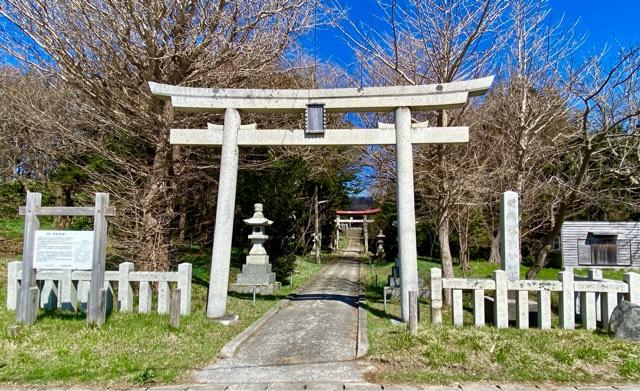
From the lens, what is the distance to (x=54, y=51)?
1052 cm

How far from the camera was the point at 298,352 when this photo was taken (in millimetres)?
6512

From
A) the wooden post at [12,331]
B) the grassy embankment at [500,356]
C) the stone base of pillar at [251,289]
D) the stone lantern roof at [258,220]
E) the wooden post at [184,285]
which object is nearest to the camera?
the grassy embankment at [500,356]

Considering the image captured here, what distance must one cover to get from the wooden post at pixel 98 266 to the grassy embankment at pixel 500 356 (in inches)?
181

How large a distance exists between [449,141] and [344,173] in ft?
59.5

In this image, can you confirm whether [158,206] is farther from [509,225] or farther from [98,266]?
[509,225]

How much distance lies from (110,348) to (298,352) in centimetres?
268

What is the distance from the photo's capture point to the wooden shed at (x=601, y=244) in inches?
970

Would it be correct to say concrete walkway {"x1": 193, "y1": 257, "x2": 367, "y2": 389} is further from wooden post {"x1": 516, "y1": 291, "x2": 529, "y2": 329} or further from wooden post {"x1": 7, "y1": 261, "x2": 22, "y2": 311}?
wooden post {"x1": 7, "y1": 261, "x2": 22, "y2": 311}

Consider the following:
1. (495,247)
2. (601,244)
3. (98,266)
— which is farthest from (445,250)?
(601,244)

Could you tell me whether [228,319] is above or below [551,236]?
below

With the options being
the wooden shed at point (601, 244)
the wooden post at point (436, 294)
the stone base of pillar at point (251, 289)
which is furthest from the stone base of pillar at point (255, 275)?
the wooden shed at point (601, 244)

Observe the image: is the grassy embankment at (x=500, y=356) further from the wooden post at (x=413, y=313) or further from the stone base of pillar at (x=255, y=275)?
the stone base of pillar at (x=255, y=275)

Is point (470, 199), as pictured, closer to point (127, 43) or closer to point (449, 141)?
point (449, 141)

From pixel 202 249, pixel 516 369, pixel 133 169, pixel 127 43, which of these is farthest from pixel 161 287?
pixel 202 249
